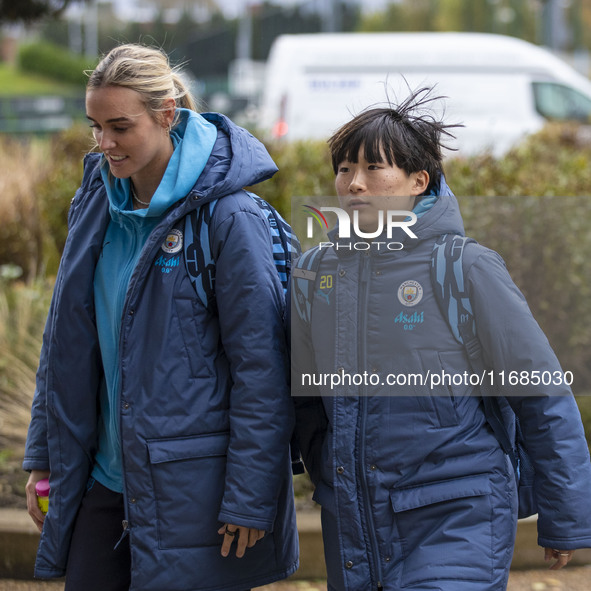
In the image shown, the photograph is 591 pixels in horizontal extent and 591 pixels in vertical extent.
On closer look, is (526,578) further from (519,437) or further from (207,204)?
(207,204)

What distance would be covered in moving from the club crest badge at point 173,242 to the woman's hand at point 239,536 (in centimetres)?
73

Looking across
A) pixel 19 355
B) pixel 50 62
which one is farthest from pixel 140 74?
pixel 50 62

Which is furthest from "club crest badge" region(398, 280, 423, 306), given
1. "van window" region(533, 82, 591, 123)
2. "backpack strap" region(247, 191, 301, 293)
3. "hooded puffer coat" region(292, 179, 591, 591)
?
"van window" region(533, 82, 591, 123)

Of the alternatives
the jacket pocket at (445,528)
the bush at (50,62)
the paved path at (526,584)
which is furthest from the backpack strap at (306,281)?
the bush at (50,62)

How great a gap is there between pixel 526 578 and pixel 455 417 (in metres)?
2.08

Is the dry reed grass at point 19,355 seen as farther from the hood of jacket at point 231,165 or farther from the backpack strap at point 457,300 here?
the backpack strap at point 457,300

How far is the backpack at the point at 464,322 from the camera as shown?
2293 millimetres

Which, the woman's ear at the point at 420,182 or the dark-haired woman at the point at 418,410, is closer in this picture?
the dark-haired woman at the point at 418,410

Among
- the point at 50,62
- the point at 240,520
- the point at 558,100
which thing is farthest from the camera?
the point at 50,62

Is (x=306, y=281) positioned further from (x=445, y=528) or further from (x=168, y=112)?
(x=445, y=528)

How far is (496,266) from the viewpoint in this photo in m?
2.30

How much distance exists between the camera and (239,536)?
7.89 feet

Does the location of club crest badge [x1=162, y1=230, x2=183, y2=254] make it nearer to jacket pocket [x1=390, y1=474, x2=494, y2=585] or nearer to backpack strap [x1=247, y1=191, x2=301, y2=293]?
backpack strap [x1=247, y1=191, x2=301, y2=293]

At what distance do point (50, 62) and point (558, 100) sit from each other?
177 feet
